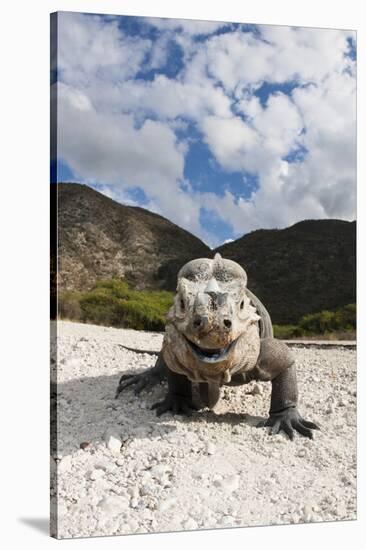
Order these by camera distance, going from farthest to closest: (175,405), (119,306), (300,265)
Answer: (300,265), (119,306), (175,405)

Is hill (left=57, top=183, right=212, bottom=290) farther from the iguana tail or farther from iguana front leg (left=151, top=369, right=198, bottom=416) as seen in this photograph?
iguana front leg (left=151, top=369, right=198, bottom=416)

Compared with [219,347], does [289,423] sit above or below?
below

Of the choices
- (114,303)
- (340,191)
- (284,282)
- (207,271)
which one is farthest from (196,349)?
(284,282)

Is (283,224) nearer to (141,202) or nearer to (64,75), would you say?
(141,202)

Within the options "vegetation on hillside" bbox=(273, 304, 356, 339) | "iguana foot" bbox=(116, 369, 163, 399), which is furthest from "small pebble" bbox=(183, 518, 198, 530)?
"vegetation on hillside" bbox=(273, 304, 356, 339)

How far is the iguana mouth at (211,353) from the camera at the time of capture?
5.29 metres

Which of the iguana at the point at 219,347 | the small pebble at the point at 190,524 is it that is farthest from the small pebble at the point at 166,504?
the iguana at the point at 219,347

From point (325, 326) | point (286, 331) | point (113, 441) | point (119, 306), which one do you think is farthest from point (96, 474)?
point (325, 326)

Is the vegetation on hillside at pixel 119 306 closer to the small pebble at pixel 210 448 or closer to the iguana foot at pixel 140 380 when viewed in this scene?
the iguana foot at pixel 140 380

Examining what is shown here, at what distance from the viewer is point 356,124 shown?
693cm

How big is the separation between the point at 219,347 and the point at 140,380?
2.10 meters

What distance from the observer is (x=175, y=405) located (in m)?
6.78

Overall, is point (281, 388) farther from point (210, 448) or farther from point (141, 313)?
point (141, 313)

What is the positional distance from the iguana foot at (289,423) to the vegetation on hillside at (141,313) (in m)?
1.11
